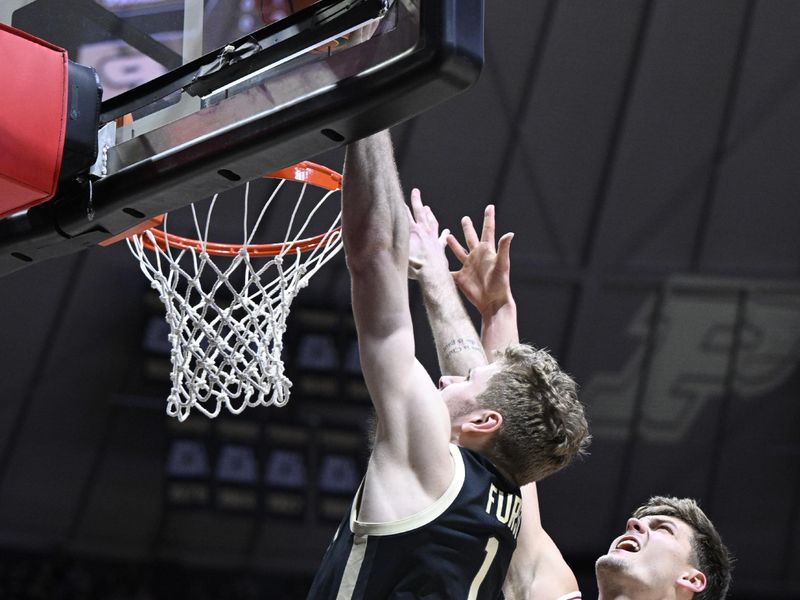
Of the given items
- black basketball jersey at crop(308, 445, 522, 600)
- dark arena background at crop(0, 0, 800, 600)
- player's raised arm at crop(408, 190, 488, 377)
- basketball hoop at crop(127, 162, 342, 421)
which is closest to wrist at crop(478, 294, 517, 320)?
player's raised arm at crop(408, 190, 488, 377)

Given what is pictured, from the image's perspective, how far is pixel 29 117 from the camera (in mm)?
2383

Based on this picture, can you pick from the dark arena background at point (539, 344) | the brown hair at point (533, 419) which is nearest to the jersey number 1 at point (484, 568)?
the brown hair at point (533, 419)

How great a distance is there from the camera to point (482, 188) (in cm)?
775

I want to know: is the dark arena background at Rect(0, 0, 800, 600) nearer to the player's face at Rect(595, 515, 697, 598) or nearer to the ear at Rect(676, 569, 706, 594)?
the player's face at Rect(595, 515, 697, 598)

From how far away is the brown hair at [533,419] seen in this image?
8.54 feet

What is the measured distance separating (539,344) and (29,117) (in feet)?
20.4

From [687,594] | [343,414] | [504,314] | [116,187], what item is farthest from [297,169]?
[343,414]

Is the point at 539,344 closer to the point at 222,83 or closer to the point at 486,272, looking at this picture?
the point at 486,272

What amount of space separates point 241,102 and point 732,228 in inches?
240

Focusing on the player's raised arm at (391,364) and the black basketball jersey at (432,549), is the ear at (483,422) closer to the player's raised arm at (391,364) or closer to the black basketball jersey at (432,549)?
the black basketball jersey at (432,549)

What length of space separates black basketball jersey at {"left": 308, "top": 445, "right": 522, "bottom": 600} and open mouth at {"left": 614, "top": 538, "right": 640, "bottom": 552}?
2.91 feet

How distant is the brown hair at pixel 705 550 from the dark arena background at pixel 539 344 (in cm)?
452

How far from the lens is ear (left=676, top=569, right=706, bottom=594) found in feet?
10.5

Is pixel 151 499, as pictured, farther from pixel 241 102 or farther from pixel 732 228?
pixel 241 102
